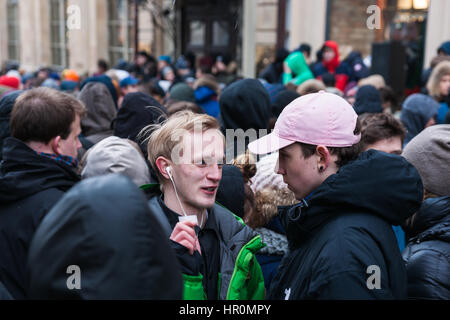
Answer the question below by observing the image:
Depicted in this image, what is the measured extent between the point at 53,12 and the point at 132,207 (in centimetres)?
1943

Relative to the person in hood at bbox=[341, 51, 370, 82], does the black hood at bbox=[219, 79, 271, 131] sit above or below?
below

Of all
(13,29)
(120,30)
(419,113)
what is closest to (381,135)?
(419,113)

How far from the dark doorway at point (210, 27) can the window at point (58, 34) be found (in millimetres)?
6439

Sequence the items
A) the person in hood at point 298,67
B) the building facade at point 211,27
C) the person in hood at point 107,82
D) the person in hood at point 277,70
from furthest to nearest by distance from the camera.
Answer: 1. the building facade at point 211,27
2. the person in hood at point 277,70
3. the person in hood at point 298,67
4. the person in hood at point 107,82

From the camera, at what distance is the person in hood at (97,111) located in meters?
4.30

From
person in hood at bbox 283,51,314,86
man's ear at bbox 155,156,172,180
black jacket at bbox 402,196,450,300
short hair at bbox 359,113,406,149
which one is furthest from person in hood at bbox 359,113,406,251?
person in hood at bbox 283,51,314,86

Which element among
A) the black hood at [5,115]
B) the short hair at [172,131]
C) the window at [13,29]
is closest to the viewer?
the short hair at [172,131]

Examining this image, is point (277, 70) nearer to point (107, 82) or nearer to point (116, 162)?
point (107, 82)

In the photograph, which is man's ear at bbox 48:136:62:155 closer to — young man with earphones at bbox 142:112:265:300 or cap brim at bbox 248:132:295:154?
young man with earphones at bbox 142:112:265:300

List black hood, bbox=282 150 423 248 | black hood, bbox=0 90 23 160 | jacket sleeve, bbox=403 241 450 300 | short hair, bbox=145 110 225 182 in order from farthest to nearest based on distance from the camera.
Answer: black hood, bbox=0 90 23 160 < short hair, bbox=145 110 225 182 < jacket sleeve, bbox=403 241 450 300 < black hood, bbox=282 150 423 248

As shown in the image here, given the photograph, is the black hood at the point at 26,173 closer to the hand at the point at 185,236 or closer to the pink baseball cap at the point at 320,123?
the hand at the point at 185,236

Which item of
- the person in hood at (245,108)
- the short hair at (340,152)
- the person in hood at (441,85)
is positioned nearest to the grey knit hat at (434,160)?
the short hair at (340,152)

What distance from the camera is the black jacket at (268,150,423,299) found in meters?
1.44
